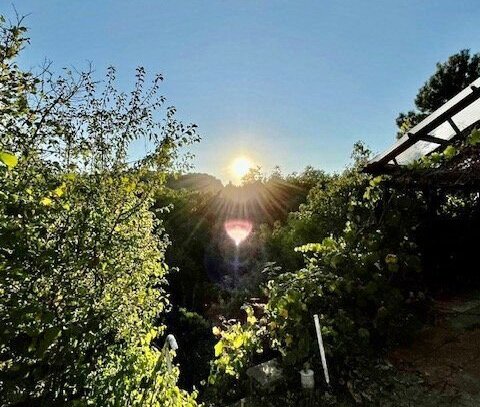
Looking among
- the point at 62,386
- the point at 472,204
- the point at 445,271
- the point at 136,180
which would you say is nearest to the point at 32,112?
the point at 136,180

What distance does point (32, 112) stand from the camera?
234 cm

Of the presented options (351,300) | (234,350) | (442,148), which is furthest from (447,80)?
(234,350)

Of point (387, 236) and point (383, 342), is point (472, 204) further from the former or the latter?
point (383, 342)

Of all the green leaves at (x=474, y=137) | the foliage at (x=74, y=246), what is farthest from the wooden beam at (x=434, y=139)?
the foliage at (x=74, y=246)

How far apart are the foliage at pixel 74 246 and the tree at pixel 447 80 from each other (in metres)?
19.9

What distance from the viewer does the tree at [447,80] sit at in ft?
Result: 65.3

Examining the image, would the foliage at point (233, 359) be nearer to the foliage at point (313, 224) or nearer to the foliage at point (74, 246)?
→ the foliage at point (74, 246)

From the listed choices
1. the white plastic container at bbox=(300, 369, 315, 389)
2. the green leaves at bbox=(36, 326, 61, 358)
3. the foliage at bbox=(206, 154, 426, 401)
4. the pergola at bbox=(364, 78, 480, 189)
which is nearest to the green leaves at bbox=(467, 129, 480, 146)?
the pergola at bbox=(364, 78, 480, 189)

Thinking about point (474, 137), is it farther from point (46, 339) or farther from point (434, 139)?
point (46, 339)

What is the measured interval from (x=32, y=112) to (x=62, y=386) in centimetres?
175

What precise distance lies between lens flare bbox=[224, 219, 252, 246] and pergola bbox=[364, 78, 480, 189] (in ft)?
18.3

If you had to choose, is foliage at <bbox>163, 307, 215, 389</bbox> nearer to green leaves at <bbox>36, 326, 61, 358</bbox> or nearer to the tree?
green leaves at <bbox>36, 326, 61, 358</bbox>

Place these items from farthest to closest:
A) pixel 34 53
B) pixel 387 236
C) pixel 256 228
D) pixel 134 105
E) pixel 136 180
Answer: pixel 256 228
pixel 387 236
pixel 134 105
pixel 136 180
pixel 34 53

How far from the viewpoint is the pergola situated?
382 centimetres
